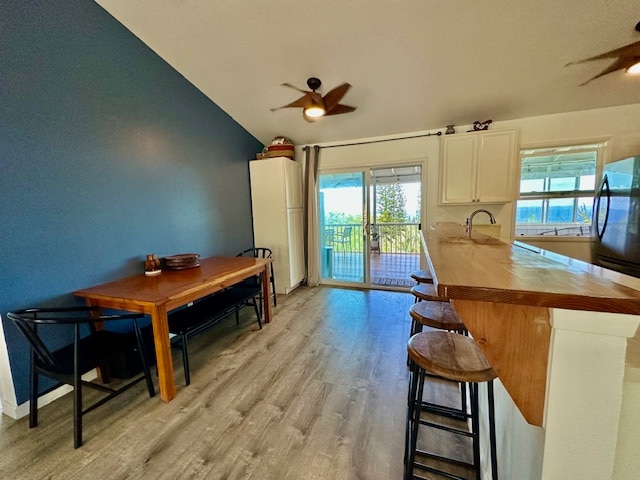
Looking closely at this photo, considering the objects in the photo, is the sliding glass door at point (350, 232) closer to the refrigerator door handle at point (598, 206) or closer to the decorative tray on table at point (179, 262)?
the refrigerator door handle at point (598, 206)

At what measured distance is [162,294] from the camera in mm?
1855

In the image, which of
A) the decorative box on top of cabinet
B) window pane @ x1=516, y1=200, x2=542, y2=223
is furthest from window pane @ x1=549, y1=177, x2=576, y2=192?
the decorative box on top of cabinet

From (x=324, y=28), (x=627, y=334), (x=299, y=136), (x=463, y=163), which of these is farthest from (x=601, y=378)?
(x=299, y=136)

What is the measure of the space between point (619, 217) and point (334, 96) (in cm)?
326

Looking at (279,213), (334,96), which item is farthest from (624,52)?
(279,213)

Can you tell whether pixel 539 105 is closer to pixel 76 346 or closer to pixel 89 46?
pixel 89 46

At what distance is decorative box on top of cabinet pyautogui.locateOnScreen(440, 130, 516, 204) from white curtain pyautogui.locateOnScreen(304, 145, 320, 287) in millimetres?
1871

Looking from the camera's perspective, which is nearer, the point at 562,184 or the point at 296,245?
the point at 562,184

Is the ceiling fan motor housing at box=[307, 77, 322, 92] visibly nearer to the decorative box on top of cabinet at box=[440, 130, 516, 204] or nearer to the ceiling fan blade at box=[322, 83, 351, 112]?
the ceiling fan blade at box=[322, 83, 351, 112]

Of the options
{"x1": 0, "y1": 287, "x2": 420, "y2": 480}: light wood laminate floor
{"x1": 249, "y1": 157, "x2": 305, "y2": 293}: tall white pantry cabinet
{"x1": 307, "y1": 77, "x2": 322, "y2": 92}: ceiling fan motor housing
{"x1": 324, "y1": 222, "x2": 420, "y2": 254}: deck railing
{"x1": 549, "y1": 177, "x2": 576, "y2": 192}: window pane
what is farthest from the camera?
{"x1": 324, "y1": 222, "x2": 420, "y2": 254}: deck railing

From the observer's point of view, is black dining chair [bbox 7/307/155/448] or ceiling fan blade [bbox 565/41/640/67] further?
ceiling fan blade [bbox 565/41/640/67]

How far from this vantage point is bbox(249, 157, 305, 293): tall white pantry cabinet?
3.92 metres

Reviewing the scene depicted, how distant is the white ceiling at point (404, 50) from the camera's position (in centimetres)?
211

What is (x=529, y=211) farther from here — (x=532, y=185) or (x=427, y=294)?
(x=427, y=294)
